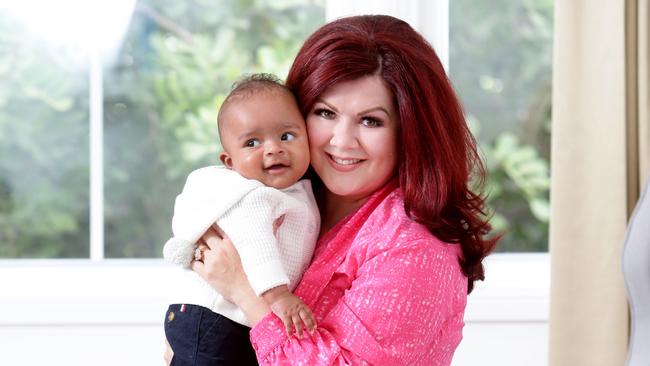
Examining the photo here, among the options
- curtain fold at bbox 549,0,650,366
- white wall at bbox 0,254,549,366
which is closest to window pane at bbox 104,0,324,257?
white wall at bbox 0,254,549,366

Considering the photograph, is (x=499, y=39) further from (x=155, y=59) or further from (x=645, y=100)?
(x=155, y=59)

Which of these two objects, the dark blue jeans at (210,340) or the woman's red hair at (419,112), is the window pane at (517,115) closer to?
the woman's red hair at (419,112)

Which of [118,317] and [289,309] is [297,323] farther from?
[118,317]

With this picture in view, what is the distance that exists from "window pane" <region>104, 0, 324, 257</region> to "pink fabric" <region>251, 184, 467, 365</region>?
166 centimetres

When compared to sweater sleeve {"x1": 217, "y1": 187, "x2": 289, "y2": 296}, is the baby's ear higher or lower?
higher

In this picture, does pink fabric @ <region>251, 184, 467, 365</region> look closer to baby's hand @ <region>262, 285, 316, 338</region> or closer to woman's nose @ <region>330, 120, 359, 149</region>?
baby's hand @ <region>262, 285, 316, 338</region>

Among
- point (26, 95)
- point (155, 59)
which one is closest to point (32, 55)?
point (26, 95)

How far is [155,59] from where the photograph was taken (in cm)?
323

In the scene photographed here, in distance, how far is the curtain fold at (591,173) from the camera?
2840 millimetres

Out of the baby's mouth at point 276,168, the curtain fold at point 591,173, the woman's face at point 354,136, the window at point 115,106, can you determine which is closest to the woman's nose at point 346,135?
the woman's face at point 354,136

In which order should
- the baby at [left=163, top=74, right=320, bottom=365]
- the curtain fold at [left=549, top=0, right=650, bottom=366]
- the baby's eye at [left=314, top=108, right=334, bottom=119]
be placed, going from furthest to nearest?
the curtain fold at [left=549, top=0, right=650, bottom=366]
the baby's eye at [left=314, top=108, right=334, bottom=119]
the baby at [left=163, top=74, right=320, bottom=365]

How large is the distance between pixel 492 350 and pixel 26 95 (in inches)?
72.9

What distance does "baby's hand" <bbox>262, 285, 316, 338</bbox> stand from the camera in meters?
1.54

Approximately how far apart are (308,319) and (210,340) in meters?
0.22
